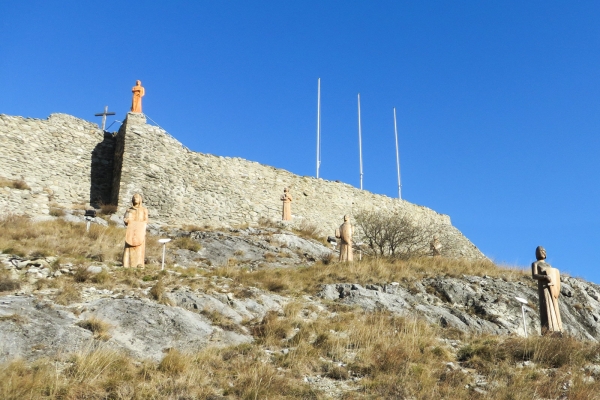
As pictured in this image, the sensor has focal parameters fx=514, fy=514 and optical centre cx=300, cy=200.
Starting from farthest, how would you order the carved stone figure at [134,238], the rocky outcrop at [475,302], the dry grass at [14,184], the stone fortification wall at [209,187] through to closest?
the stone fortification wall at [209,187]
the dry grass at [14,184]
the carved stone figure at [134,238]
the rocky outcrop at [475,302]

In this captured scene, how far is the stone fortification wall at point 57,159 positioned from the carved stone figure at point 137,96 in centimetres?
205

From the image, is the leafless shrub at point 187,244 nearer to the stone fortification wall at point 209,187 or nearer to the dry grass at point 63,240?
the dry grass at point 63,240

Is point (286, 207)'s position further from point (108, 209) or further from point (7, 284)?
point (7, 284)

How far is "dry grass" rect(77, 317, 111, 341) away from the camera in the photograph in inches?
302

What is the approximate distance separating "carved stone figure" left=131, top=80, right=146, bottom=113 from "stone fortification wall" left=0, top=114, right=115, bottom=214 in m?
2.05

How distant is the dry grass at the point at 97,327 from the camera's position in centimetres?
766

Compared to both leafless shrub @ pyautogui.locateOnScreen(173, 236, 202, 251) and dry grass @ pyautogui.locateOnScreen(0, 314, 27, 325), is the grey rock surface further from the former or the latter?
dry grass @ pyautogui.locateOnScreen(0, 314, 27, 325)

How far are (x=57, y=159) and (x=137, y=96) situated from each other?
14.9ft

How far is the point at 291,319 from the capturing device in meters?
9.79

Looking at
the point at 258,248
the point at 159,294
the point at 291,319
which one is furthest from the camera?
the point at 258,248

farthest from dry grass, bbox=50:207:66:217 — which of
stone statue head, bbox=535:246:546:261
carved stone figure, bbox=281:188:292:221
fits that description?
stone statue head, bbox=535:246:546:261

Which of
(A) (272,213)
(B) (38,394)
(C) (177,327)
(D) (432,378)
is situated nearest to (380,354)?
(D) (432,378)

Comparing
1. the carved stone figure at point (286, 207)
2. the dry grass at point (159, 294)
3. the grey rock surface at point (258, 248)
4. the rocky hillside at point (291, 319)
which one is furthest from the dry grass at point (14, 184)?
the dry grass at point (159, 294)

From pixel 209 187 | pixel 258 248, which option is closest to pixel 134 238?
pixel 258 248
